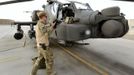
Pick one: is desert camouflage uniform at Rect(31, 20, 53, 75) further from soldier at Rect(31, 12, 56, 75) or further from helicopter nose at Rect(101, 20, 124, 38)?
helicopter nose at Rect(101, 20, 124, 38)

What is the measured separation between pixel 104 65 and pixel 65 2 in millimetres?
3542

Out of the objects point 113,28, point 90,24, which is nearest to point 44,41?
point 113,28

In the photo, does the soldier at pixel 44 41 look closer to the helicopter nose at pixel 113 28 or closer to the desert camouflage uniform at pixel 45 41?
the desert camouflage uniform at pixel 45 41

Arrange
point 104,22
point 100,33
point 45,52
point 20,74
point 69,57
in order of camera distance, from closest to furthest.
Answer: point 45,52 → point 20,74 → point 104,22 → point 100,33 → point 69,57

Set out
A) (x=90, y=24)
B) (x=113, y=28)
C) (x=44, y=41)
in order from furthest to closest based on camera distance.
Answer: (x=90, y=24)
(x=113, y=28)
(x=44, y=41)

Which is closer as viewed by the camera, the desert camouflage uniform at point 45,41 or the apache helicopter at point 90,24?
the desert camouflage uniform at point 45,41

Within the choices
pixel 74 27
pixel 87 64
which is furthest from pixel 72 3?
pixel 87 64

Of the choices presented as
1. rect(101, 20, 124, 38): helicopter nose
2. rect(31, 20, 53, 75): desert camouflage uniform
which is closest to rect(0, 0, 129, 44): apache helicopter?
rect(101, 20, 124, 38): helicopter nose

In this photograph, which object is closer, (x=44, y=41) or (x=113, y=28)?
(x=44, y=41)

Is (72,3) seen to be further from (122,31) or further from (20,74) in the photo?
(20,74)

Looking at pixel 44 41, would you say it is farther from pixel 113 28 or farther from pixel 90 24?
pixel 90 24

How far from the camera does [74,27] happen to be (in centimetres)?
675

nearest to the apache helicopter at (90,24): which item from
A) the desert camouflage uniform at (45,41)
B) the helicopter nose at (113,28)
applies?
the helicopter nose at (113,28)

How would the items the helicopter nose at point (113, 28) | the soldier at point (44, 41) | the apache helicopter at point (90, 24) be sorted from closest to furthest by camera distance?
the soldier at point (44, 41), the helicopter nose at point (113, 28), the apache helicopter at point (90, 24)
